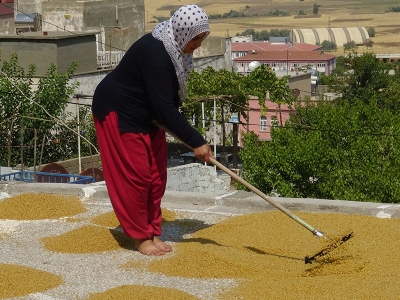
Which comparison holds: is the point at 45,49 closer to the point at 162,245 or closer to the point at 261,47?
the point at 162,245

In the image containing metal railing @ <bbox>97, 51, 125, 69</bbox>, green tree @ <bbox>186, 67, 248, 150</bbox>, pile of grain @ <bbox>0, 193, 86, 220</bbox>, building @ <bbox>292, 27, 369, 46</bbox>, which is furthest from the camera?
building @ <bbox>292, 27, 369, 46</bbox>

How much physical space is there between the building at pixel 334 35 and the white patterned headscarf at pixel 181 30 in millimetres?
134261

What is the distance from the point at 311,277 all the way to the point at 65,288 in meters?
1.46

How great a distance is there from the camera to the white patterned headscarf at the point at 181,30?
17.8ft

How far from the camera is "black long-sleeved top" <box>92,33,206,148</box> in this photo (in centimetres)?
545

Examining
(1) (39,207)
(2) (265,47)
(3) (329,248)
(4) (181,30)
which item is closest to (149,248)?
(3) (329,248)

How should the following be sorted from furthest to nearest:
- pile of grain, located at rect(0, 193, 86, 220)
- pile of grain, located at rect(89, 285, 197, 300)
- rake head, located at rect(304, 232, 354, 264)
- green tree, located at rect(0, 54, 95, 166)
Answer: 1. green tree, located at rect(0, 54, 95, 166)
2. pile of grain, located at rect(0, 193, 86, 220)
3. rake head, located at rect(304, 232, 354, 264)
4. pile of grain, located at rect(89, 285, 197, 300)

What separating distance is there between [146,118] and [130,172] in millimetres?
384

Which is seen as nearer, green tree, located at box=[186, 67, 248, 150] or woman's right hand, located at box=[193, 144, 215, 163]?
woman's right hand, located at box=[193, 144, 215, 163]

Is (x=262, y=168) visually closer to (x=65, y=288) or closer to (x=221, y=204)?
(x=221, y=204)

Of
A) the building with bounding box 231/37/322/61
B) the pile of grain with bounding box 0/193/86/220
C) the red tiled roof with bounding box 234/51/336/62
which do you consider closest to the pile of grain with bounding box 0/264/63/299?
the pile of grain with bounding box 0/193/86/220

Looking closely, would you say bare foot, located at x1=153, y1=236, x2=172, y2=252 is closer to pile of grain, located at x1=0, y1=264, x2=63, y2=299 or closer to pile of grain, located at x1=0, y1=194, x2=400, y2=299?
pile of grain, located at x1=0, y1=194, x2=400, y2=299

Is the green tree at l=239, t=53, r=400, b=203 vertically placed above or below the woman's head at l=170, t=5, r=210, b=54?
below

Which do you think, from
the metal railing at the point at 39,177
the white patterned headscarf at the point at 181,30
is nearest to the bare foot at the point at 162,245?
the white patterned headscarf at the point at 181,30
